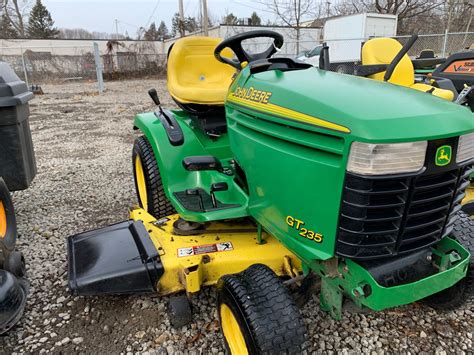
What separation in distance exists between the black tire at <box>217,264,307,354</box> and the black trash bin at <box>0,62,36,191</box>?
191 centimetres

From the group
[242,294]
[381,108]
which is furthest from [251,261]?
[381,108]

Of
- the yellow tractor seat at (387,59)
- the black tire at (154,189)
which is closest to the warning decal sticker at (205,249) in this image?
the black tire at (154,189)

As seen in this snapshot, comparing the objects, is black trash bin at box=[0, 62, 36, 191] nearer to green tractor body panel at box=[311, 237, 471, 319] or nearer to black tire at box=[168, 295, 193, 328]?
black tire at box=[168, 295, 193, 328]

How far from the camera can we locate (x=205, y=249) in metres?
2.06

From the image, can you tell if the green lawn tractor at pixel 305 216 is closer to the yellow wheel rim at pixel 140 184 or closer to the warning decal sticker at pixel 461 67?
the yellow wheel rim at pixel 140 184

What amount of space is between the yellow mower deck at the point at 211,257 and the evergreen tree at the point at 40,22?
1883 inches

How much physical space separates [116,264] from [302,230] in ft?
3.41

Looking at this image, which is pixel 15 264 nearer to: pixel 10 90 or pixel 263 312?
pixel 10 90

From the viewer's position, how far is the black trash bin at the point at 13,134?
2658 millimetres

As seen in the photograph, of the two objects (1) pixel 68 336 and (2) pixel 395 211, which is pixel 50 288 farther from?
(2) pixel 395 211

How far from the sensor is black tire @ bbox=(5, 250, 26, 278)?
227 centimetres

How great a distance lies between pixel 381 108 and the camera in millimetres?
1316

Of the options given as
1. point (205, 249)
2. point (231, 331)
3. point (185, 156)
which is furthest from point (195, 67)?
point (231, 331)

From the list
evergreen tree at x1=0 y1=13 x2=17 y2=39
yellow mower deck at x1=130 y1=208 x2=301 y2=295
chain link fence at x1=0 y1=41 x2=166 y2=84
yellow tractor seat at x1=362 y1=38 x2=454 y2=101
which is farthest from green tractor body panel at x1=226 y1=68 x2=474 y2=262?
evergreen tree at x1=0 y1=13 x2=17 y2=39
